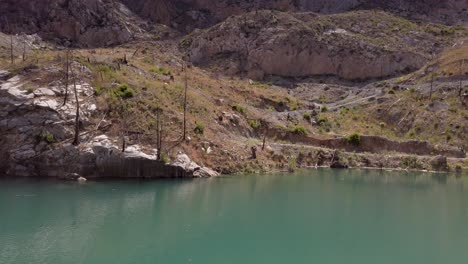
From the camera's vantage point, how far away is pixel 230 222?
34375mm

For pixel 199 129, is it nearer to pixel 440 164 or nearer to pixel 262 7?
pixel 440 164

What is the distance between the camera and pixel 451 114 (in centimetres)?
7988

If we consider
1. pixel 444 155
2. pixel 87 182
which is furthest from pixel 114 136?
pixel 444 155

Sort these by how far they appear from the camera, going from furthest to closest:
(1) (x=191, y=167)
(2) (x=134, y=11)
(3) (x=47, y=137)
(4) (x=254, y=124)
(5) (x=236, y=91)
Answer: (2) (x=134, y=11), (5) (x=236, y=91), (4) (x=254, y=124), (1) (x=191, y=167), (3) (x=47, y=137)

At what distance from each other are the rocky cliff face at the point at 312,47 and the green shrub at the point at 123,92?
5553cm

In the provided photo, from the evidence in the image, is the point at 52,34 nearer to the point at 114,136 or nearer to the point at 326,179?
the point at 114,136

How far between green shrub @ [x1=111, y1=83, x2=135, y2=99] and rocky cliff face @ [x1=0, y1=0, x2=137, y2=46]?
66.9 meters

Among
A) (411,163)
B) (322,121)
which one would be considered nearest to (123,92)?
(322,121)

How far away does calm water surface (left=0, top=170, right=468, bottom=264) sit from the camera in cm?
2689

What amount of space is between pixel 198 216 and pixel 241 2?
128056mm

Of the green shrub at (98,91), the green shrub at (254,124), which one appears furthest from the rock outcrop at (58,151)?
the green shrub at (254,124)

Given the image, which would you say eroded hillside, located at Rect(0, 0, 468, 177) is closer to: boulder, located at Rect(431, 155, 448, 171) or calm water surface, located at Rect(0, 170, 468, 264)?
boulder, located at Rect(431, 155, 448, 171)

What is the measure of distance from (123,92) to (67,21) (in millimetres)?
73623

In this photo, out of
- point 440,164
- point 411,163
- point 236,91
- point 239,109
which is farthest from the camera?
point 236,91
